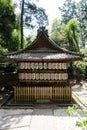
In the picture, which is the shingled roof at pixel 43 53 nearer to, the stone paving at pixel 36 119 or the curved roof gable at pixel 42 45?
the curved roof gable at pixel 42 45

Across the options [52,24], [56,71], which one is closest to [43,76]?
[56,71]

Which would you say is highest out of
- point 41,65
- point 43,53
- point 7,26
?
point 7,26

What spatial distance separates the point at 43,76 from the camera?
41.8 feet

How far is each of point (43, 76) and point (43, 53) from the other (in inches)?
57.7

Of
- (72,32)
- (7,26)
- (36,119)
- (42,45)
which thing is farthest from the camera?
(72,32)

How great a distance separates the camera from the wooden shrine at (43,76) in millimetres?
12398

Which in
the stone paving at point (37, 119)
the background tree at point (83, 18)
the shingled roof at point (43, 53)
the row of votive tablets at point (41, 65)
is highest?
the background tree at point (83, 18)

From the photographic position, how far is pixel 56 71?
1274 cm

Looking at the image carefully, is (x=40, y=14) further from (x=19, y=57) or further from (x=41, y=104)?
(x=41, y=104)

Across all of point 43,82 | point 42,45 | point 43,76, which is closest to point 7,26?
point 42,45

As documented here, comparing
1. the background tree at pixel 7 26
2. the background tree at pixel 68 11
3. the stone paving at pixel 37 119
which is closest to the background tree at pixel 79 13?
the background tree at pixel 68 11

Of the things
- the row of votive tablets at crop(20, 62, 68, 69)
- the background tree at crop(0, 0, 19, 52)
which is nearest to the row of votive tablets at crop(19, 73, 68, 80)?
the row of votive tablets at crop(20, 62, 68, 69)

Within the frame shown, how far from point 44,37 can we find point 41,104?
4305 mm

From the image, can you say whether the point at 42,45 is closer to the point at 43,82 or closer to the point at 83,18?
the point at 43,82
